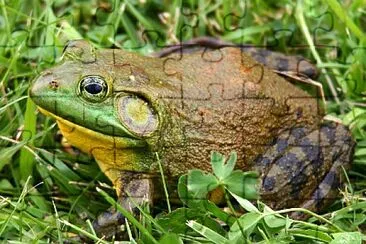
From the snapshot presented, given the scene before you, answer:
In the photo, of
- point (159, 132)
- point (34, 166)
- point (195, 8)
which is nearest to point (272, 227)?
point (159, 132)

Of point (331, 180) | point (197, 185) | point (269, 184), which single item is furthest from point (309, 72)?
point (197, 185)

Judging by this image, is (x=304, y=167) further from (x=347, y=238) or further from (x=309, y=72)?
(x=309, y=72)

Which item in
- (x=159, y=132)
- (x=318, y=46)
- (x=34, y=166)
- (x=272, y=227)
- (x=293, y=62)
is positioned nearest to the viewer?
(x=272, y=227)

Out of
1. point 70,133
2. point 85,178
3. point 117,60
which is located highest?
point 117,60

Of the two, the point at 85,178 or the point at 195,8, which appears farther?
the point at 195,8

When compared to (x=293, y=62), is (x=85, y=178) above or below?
below

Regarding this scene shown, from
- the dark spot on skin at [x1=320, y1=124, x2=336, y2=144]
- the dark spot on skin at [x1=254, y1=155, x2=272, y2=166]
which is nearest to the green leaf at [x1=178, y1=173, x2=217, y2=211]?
the dark spot on skin at [x1=254, y1=155, x2=272, y2=166]

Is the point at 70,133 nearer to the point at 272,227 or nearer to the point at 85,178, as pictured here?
the point at 85,178
